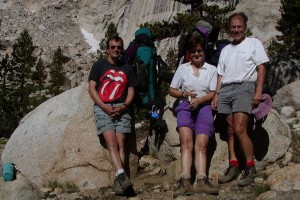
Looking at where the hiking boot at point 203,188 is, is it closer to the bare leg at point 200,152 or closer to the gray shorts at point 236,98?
the bare leg at point 200,152

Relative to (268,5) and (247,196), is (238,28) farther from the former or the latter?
(268,5)

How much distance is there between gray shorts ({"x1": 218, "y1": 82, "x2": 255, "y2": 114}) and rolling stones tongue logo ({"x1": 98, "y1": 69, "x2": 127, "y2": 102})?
1379mm

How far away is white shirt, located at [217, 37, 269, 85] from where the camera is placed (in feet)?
19.4

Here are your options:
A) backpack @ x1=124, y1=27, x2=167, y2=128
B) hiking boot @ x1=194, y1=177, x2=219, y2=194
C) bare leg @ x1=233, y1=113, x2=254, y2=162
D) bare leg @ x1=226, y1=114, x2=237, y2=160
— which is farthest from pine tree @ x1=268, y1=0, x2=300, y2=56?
hiking boot @ x1=194, y1=177, x2=219, y2=194

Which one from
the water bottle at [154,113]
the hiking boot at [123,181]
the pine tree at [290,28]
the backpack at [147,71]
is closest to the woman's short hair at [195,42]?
the backpack at [147,71]

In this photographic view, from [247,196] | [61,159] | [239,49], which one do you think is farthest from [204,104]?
[61,159]

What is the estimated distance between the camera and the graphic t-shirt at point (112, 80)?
6.33 meters

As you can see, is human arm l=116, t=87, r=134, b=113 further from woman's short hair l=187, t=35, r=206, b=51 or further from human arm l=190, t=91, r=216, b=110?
woman's short hair l=187, t=35, r=206, b=51

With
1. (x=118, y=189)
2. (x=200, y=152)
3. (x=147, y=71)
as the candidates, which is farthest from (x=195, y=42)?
(x=118, y=189)

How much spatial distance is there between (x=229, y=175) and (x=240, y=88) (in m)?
1.15

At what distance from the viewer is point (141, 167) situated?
23.1 ft

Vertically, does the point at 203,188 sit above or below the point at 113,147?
below

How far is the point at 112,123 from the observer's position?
20.5ft

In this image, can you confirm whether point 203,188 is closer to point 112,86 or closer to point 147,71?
point 112,86
